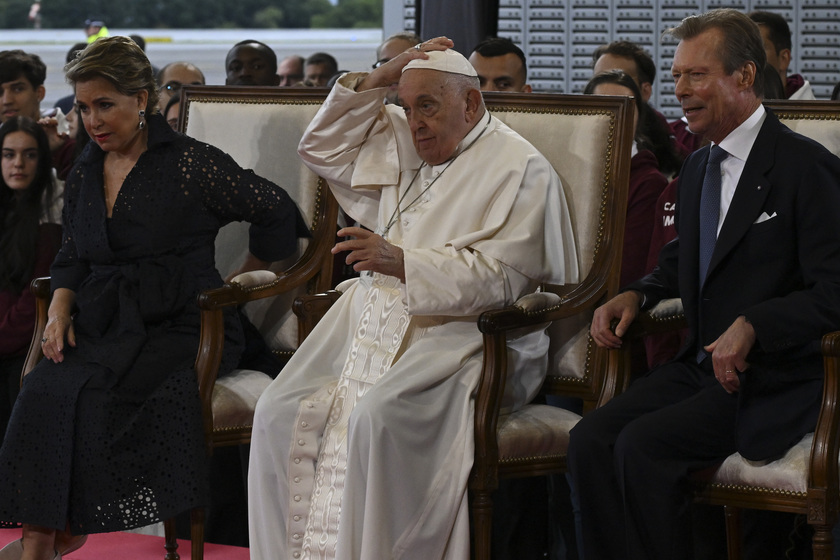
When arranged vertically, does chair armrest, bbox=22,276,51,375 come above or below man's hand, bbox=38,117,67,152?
below

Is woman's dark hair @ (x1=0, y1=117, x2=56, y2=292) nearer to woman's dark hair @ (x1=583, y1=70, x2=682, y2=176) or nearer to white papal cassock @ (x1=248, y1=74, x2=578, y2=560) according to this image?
white papal cassock @ (x1=248, y1=74, x2=578, y2=560)

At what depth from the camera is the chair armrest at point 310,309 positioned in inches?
128

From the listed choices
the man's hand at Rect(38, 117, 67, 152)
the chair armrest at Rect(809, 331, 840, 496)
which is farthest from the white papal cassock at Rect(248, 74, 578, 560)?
the man's hand at Rect(38, 117, 67, 152)

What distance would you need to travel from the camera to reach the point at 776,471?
250 cm

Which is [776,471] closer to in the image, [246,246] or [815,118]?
[815,118]

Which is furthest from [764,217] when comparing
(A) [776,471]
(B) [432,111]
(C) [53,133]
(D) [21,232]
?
(C) [53,133]

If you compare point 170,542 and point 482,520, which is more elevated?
point 482,520

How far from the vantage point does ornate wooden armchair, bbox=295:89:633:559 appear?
2.89 meters

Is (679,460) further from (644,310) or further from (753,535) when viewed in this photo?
(753,535)

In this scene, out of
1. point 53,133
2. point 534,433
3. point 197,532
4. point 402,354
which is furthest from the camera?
point 53,133

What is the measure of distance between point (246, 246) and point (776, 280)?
5.77 feet

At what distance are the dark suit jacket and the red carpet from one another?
1694 mm

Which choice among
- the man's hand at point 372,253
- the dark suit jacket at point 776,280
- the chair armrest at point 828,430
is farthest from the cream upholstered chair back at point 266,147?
the chair armrest at point 828,430

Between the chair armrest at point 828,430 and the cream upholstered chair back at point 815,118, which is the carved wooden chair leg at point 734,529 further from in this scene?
the cream upholstered chair back at point 815,118
